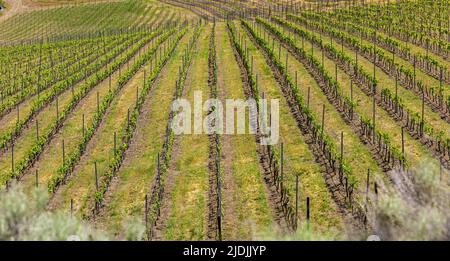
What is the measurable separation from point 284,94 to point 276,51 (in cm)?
1440

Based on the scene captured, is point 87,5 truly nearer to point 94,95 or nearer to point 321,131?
point 94,95

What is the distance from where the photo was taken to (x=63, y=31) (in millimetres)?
84250

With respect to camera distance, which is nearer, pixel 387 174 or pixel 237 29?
pixel 387 174

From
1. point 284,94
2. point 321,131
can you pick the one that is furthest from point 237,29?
point 321,131

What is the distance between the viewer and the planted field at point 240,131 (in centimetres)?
2061

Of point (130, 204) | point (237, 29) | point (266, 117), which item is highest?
point (237, 29)

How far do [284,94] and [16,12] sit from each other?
83.0 metres

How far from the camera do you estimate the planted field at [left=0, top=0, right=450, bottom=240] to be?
20609 millimetres

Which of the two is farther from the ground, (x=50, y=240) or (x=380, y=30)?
(x=380, y=30)

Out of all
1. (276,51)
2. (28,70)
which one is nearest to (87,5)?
(28,70)

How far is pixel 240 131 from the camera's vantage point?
30.5 m
